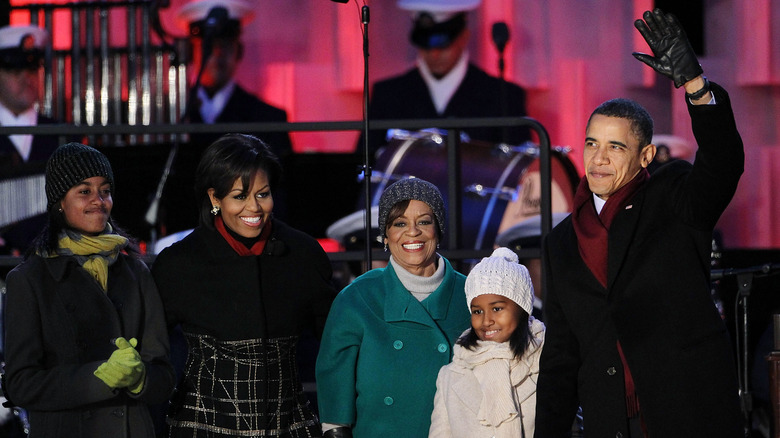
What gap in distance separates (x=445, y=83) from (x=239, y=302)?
544cm

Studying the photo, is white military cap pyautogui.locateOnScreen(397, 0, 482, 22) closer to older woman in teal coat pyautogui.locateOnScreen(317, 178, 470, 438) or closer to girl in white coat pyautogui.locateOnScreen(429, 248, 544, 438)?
older woman in teal coat pyautogui.locateOnScreen(317, 178, 470, 438)

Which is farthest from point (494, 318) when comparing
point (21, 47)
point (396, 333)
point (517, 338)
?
point (21, 47)

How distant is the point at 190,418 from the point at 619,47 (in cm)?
661

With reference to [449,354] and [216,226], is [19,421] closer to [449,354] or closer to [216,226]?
[216,226]

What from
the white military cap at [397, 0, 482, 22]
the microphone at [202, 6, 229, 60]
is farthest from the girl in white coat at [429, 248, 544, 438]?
the white military cap at [397, 0, 482, 22]

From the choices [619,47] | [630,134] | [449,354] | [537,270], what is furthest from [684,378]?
[619,47]

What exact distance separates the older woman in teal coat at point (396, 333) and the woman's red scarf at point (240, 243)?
313 millimetres

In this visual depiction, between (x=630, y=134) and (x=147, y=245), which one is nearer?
(x=630, y=134)

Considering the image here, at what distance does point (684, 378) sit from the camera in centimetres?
293

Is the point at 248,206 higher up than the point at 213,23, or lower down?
lower down

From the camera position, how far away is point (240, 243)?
3.71m

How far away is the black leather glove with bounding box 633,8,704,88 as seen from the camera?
9.21 feet

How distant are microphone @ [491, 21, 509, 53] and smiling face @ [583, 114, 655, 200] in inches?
199

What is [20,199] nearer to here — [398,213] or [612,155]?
[398,213]
